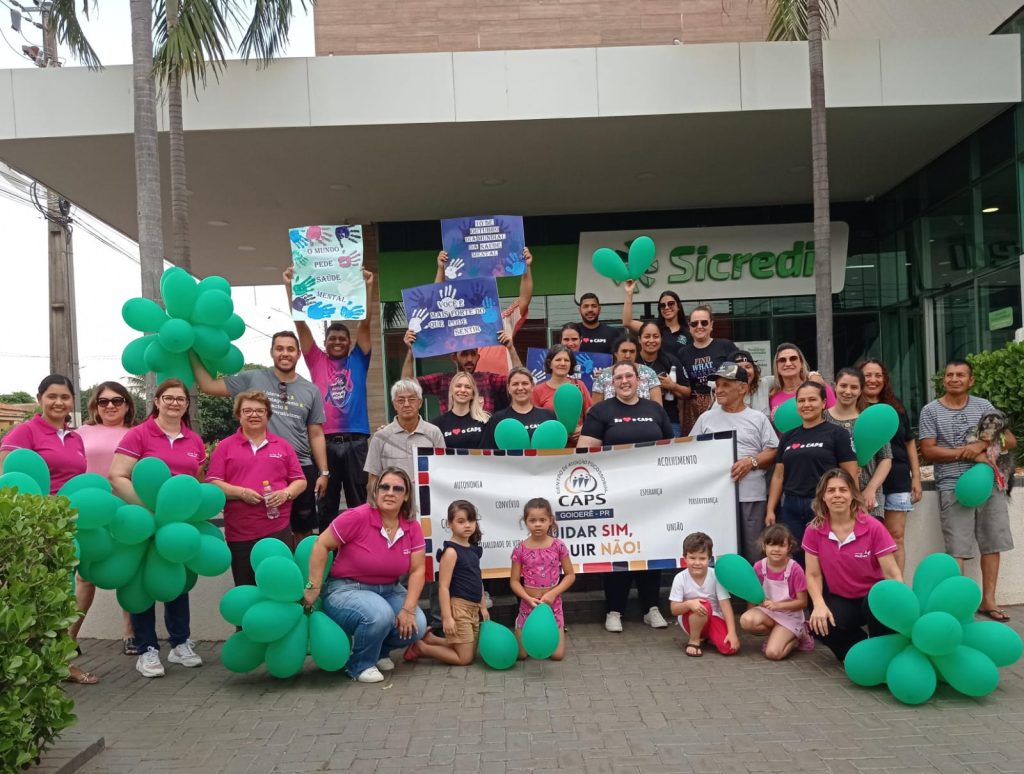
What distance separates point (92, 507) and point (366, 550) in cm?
152

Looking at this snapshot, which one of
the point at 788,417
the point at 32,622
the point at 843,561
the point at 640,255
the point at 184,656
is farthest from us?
the point at 640,255

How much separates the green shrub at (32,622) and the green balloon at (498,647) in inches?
89.6

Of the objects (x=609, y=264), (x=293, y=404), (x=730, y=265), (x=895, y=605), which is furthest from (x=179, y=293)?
(x=730, y=265)

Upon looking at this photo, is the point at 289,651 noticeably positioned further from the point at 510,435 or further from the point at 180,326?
the point at 180,326

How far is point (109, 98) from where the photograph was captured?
34.6ft

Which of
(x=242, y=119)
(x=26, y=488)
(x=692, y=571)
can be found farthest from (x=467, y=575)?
(x=242, y=119)

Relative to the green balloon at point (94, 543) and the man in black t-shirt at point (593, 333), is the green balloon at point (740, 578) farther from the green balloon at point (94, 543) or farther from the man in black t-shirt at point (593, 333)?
the green balloon at point (94, 543)

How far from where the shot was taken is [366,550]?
5.04 meters

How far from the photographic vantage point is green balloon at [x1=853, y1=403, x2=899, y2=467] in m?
5.26

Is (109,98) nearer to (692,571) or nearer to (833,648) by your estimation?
(692,571)

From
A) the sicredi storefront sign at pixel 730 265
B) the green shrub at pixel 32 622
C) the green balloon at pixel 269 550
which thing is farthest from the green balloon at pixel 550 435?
the sicredi storefront sign at pixel 730 265

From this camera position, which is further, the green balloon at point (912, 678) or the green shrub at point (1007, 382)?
the green shrub at point (1007, 382)

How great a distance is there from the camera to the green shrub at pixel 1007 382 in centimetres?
695

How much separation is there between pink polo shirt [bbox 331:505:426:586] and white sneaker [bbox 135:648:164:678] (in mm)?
1270
